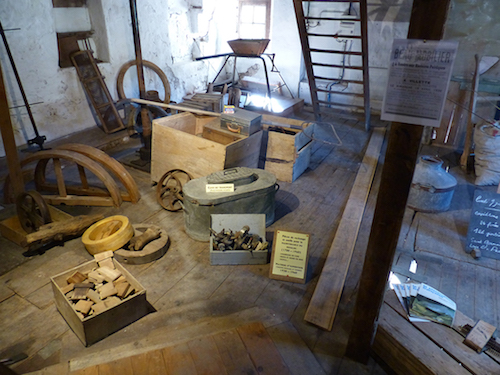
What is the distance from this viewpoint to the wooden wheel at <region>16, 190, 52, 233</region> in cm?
351

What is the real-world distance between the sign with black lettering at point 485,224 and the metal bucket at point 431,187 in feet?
2.35

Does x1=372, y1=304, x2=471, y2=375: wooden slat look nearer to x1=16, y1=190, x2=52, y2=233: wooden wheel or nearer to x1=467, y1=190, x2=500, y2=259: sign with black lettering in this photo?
x1=467, y1=190, x2=500, y2=259: sign with black lettering

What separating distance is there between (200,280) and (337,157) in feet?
11.3

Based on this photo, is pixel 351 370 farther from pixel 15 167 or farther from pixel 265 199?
pixel 15 167

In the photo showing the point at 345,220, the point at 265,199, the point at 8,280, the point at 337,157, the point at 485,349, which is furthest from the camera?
the point at 337,157

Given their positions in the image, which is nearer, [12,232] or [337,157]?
[12,232]

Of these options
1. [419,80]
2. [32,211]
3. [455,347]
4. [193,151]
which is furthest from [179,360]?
[193,151]

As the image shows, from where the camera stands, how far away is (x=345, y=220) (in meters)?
4.14

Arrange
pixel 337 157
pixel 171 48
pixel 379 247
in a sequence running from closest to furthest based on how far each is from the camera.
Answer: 1. pixel 379 247
2. pixel 337 157
3. pixel 171 48

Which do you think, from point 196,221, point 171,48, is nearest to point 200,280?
point 196,221

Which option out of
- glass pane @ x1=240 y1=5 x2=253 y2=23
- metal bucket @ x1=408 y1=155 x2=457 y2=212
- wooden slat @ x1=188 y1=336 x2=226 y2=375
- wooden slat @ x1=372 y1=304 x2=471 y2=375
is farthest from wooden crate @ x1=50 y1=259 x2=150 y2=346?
glass pane @ x1=240 y1=5 x2=253 y2=23

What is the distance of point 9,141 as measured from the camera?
135 inches

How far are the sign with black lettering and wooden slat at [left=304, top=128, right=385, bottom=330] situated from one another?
1.08 m

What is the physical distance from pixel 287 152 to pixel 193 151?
128 centimetres
